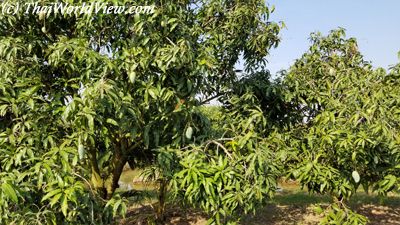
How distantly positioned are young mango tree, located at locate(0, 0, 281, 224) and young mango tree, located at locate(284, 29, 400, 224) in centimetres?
134

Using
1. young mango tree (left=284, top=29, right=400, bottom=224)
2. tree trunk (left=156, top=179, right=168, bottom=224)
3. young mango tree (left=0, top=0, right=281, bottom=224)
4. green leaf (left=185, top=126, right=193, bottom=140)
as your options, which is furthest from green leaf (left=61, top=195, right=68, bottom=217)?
tree trunk (left=156, top=179, right=168, bottom=224)

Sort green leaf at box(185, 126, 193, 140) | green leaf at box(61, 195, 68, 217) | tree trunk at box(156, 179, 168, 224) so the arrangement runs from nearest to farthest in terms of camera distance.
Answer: green leaf at box(61, 195, 68, 217) < green leaf at box(185, 126, 193, 140) < tree trunk at box(156, 179, 168, 224)

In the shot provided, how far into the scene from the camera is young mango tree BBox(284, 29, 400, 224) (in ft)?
11.5

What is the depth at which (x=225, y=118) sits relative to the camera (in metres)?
4.45

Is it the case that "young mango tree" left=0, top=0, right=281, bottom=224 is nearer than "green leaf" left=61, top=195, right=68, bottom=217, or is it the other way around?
"green leaf" left=61, top=195, right=68, bottom=217

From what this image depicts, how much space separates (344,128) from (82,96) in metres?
2.40

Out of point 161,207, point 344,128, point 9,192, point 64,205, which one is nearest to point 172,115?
point 64,205

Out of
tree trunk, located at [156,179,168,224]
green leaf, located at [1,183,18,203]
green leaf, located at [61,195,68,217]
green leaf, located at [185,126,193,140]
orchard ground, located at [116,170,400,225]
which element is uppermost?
green leaf, located at [185,126,193,140]

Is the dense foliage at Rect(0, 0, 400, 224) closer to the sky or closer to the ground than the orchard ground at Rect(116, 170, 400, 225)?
closer to the sky

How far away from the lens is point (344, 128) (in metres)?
3.66

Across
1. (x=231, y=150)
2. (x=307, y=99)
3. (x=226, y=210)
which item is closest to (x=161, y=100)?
(x=231, y=150)

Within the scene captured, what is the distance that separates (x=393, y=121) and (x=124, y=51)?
8.13ft

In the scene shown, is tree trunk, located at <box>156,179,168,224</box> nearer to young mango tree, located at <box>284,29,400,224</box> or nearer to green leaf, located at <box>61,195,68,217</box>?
young mango tree, located at <box>284,29,400,224</box>

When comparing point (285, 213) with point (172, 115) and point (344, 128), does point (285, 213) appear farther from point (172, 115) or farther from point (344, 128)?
point (172, 115)
